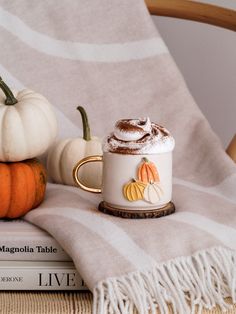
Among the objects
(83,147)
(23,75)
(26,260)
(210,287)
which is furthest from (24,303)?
(23,75)

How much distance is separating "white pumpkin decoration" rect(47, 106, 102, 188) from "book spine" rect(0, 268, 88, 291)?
252 mm

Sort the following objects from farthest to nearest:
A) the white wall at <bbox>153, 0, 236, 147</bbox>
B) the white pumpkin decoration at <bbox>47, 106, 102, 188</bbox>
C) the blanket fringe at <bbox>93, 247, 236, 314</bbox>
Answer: the white wall at <bbox>153, 0, 236, 147</bbox>
the white pumpkin decoration at <bbox>47, 106, 102, 188</bbox>
the blanket fringe at <bbox>93, 247, 236, 314</bbox>

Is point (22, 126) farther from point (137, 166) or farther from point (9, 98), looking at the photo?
point (137, 166)

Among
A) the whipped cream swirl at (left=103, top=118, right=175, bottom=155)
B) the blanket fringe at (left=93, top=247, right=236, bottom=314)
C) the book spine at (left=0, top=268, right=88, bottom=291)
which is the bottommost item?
the book spine at (left=0, top=268, right=88, bottom=291)

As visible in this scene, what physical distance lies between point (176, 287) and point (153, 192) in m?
0.14

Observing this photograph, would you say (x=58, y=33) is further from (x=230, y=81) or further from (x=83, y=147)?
(x=230, y=81)

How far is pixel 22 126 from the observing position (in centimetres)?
96

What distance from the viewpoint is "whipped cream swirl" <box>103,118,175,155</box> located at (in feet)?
2.99

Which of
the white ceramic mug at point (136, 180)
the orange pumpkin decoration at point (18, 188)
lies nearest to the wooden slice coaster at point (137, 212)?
the white ceramic mug at point (136, 180)

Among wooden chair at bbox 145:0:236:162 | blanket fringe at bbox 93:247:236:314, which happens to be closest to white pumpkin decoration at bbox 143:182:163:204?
blanket fringe at bbox 93:247:236:314

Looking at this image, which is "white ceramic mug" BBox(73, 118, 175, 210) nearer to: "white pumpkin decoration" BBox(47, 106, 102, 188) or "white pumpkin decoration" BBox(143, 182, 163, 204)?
"white pumpkin decoration" BBox(143, 182, 163, 204)

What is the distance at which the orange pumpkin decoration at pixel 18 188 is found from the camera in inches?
37.0

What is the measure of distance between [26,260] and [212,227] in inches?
9.3

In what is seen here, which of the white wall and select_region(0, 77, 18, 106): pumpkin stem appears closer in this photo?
select_region(0, 77, 18, 106): pumpkin stem
